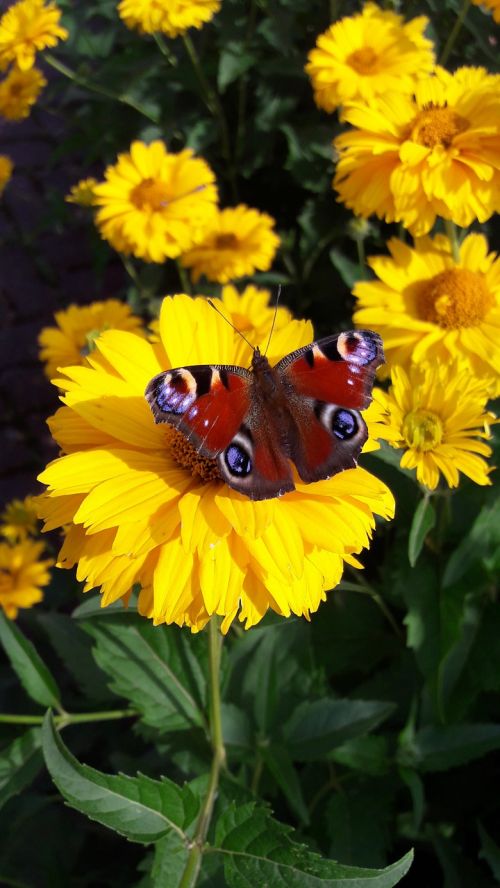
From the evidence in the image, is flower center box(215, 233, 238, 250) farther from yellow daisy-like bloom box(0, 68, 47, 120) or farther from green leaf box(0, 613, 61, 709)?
green leaf box(0, 613, 61, 709)

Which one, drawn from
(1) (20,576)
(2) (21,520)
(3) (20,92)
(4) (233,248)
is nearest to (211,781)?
(1) (20,576)

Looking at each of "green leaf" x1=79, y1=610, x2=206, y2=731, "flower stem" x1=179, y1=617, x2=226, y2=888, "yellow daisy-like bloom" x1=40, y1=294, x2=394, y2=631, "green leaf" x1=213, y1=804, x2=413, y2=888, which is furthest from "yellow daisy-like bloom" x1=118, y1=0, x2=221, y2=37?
"green leaf" x1=213, y1=804, x2=413, y2=888

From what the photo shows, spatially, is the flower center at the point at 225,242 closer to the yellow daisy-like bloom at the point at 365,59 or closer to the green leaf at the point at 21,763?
the yellow daisy-like bloom at the point at 365,59

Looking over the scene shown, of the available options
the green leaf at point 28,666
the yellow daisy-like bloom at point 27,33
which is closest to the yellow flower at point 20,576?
the green leaf at point 28,666

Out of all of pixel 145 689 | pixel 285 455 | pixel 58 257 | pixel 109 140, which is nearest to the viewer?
pixel 285 455

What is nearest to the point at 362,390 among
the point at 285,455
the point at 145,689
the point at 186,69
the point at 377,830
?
the point at 285,455

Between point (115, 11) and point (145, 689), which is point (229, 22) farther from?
point (145, 689)
